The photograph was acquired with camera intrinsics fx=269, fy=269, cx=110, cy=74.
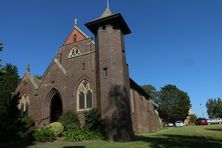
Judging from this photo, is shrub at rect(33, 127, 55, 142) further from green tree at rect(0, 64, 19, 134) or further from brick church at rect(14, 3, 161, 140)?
brick church at rect(14, 3, 161, 140)

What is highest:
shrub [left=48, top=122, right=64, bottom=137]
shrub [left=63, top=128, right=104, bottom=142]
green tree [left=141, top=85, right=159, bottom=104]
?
green tree [left=141, top=85, right=159, bottom=104]

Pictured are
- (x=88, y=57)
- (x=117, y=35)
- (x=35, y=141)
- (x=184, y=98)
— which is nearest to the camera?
(x=35, y=141)

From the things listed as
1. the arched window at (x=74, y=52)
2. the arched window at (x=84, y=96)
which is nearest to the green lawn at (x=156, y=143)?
the arched window at (x=84, y=96)

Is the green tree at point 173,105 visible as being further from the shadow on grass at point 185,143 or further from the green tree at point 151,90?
the shadow on grass at point 185,143

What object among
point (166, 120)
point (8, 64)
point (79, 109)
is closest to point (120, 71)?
point (79, 109)

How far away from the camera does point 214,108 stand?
131m

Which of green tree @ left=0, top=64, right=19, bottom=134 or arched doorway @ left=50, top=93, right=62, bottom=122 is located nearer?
green tree @ left=0, top=64, right=19, bottom=134

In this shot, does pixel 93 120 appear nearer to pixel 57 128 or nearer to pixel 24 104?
pixel 57 128

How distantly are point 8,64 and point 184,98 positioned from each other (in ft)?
188

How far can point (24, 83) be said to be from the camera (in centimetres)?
3116

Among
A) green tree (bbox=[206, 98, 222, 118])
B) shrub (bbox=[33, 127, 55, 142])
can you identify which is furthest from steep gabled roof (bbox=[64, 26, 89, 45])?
green tree (bbox=[206, 98, 222, 118])

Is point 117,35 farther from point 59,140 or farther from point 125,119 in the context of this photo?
point 59,140

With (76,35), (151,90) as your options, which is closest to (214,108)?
(151,90)

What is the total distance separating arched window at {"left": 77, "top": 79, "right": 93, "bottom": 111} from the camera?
25962 mm
